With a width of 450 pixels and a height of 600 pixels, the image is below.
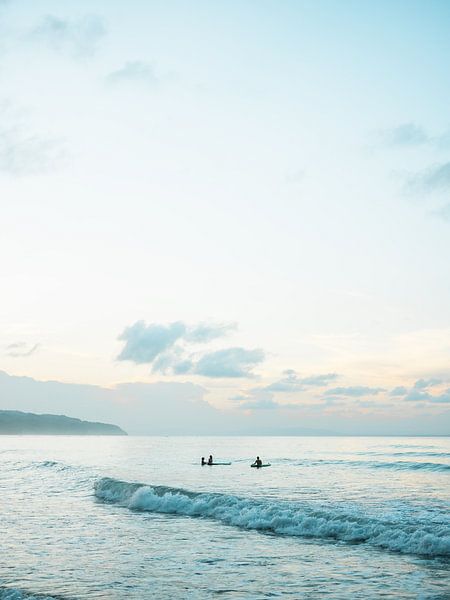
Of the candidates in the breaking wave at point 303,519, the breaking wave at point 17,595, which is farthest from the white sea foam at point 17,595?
the breaking wave at point 303,519

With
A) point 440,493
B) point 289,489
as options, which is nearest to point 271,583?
point 289,489

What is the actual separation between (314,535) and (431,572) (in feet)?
29.4

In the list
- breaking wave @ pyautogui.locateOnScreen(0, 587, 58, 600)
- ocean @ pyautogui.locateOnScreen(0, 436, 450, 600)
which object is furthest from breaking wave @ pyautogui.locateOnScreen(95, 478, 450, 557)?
breaking wave @ pyautogui.locateOnScreen(0, 587, 58, 600)

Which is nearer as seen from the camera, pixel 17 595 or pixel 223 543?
pixel 17 595

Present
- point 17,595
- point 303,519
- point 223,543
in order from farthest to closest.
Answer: point 303,519
point 223,543
point 17,595

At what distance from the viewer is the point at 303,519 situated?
31.6 m

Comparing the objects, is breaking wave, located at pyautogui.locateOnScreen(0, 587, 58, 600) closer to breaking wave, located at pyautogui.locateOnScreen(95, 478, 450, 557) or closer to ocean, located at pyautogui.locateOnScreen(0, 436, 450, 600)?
ocean, located at pyautogui.locateOnScreen(0, 436, 450, 600)

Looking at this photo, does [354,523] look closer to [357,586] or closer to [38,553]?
[357,586]

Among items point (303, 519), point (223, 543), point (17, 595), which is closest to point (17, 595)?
point (17, 595)

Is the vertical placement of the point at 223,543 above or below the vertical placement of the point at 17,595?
below

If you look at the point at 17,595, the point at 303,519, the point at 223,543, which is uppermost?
the point at 303,519

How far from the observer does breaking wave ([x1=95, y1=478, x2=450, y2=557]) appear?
2639 centimetres

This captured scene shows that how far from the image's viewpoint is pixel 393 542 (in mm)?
26547

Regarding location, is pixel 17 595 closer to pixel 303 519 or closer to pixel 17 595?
pixel 17 595
